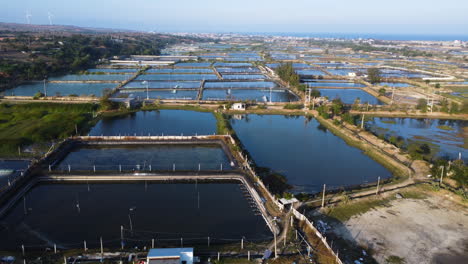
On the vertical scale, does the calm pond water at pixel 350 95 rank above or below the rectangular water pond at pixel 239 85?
below

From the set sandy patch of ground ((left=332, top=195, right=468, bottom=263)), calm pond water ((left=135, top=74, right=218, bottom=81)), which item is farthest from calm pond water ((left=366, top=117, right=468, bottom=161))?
calm pond water ((left=135, top=74, right=218, bottom=81))

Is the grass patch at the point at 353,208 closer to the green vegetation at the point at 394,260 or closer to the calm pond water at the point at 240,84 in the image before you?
the green vegetation at the point at 394,260

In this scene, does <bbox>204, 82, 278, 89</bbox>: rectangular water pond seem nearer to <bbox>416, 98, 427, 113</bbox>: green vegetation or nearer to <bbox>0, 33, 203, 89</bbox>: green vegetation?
<bbox>416, 98, 427, 113</bbox>: green vegetation

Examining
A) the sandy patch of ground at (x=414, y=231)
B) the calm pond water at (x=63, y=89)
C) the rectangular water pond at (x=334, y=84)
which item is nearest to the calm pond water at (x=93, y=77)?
the calm pond water at (x=63, y=89)

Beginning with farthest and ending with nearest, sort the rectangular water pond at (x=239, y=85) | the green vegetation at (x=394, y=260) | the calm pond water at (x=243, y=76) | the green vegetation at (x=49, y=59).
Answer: the calm pond water at (x=243, y=76), the green vegetation at (x=49, y=59), the rectangular water pond at (x=239, y=85), the green vegetation at (x=394, y=260)

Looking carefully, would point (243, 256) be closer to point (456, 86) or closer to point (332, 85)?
point (332, 85)

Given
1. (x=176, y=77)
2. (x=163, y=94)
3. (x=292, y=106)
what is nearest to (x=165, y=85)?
(x=163, y=94)
